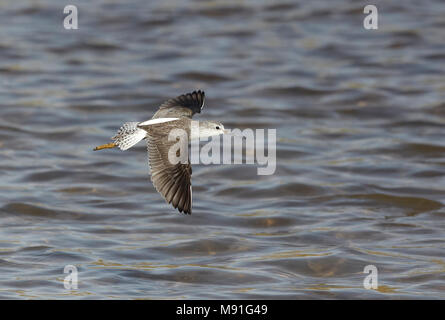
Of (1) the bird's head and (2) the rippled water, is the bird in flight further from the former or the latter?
(2) the rippled water

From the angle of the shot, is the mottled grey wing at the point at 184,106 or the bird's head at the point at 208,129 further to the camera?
the mottled grey wing at the point at 184,106

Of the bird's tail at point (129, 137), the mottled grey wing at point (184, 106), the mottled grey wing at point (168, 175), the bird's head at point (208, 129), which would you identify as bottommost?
the mottled grey wing at point (168, 175)

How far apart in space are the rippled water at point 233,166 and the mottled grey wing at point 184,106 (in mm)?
1243

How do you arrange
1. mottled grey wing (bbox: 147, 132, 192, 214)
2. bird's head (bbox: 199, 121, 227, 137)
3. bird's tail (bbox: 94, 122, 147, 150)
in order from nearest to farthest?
1. mottled grey wing (bbox: 147, 132, 192, 214)
2. bird's tail (bbox: 94, 122, 147, 150)
3. bird's head (bbox: 199, 121, 227, 137)

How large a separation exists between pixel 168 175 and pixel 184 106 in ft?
3.18

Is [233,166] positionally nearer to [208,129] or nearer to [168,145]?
[208,129]

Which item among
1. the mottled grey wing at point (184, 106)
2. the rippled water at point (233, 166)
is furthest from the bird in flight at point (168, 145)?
the rippled water at point (233, 166)

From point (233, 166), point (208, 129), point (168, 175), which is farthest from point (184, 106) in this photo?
point (233, 166)

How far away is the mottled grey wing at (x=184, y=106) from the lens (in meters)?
6.64

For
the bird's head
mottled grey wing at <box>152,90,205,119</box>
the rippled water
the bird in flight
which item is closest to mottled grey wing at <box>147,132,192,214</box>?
the bird in flight

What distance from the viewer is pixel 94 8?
14.6 m

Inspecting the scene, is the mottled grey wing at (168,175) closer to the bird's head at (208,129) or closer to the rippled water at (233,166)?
the bird's head at (208,129)

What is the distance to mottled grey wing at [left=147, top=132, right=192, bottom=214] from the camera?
584 cm
